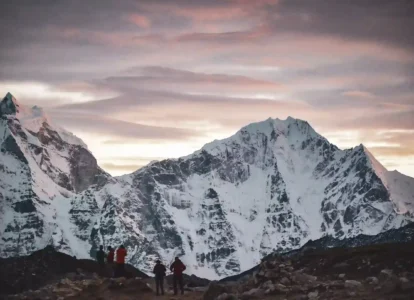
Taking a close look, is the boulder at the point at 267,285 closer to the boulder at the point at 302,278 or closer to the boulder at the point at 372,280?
the boulder at the point at 302,278

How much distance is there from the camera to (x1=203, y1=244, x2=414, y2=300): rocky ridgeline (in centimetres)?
4548

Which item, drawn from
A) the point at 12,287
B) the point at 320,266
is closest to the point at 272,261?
the point at 320,266

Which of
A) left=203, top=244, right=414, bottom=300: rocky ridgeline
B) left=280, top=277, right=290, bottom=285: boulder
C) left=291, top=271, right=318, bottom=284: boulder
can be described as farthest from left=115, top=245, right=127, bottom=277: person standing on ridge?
left=291, top=271, right=318, bottom=284: boulder

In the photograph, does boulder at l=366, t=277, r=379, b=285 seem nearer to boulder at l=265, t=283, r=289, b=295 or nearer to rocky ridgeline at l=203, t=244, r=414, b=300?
rocky ridgeline at l=203, t=244, r=414, b=300

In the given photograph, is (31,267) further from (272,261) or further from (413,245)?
(413,245)

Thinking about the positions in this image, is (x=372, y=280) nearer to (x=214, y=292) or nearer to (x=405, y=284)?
(x=405, y=284)

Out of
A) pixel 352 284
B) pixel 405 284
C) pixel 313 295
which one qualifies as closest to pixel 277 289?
pixel 313 295

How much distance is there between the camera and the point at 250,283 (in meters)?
54.4

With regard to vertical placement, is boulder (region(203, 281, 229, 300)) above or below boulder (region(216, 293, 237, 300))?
above

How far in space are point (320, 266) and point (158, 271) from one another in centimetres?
1016

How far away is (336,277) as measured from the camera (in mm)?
52719

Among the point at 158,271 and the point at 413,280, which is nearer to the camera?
the point at 413,280

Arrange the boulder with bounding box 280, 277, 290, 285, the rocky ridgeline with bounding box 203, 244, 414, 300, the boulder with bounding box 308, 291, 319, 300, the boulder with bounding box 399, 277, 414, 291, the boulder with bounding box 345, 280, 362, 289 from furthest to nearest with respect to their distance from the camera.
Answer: the boulder with bounding box 280, 277, 290, 285, the boulder with bounding box 345, 280, 362, 289, the boulder with bounding box 308, 291, 319, 300, the rocky ridgeline with bounding box 203, 244, 414, 300, the boulder with bounding box 399, 277, 414, 291

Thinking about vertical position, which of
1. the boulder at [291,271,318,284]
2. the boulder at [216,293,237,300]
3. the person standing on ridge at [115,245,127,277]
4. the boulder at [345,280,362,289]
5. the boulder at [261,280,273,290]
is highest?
the person standing on ridge at [115,245,127,277]
